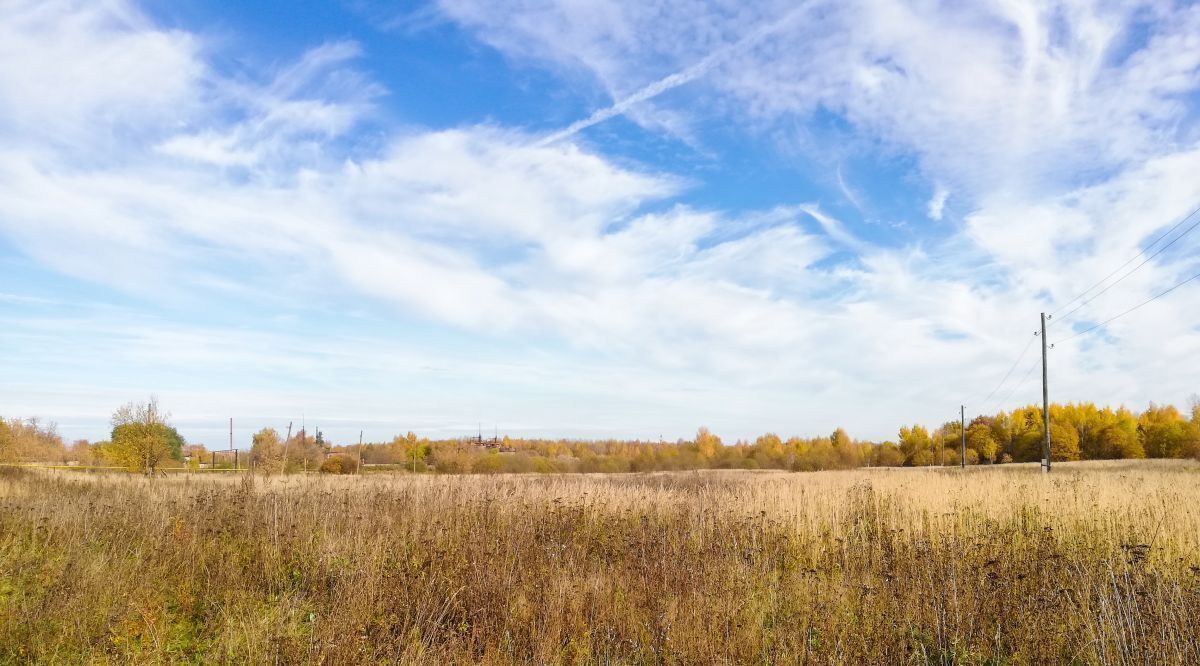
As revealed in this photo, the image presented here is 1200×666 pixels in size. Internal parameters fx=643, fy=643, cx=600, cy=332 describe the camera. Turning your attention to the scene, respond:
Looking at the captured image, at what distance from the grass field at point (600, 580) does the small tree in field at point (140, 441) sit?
30.1 m

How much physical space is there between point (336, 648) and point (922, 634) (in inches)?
194

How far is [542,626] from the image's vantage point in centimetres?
555

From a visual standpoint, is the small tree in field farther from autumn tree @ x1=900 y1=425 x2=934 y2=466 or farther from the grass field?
autumn tree @ x1=900 y1=425 x2=934 y2=466

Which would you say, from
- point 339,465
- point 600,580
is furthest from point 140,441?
point 600,580

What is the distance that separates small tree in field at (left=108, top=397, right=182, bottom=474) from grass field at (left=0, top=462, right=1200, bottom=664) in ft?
98.8

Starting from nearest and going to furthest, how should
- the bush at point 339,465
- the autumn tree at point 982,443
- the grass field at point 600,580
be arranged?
the grass field at point 600,580, the bush at point 339,465, the autumn tree at point 982,443

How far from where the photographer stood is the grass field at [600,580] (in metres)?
5.25

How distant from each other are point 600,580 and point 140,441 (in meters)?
40.6

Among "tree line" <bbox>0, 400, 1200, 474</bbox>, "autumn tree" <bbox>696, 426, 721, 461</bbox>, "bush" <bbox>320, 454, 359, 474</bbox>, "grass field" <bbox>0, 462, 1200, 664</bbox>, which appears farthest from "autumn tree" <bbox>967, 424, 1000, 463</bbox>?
"grass field" <bbox>0, 462, 1200, 664</bbox>

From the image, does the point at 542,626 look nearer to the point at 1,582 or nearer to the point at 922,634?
the point at 922,634

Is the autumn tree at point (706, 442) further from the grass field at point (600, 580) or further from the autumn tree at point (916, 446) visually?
the grass field at point (600, 580)

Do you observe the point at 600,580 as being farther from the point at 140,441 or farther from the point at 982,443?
the point at 982,443

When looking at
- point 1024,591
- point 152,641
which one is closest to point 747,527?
point 1024,591

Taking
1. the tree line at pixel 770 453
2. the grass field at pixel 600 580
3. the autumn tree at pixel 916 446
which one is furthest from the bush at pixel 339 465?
the autumn tree at pixel 916 446
